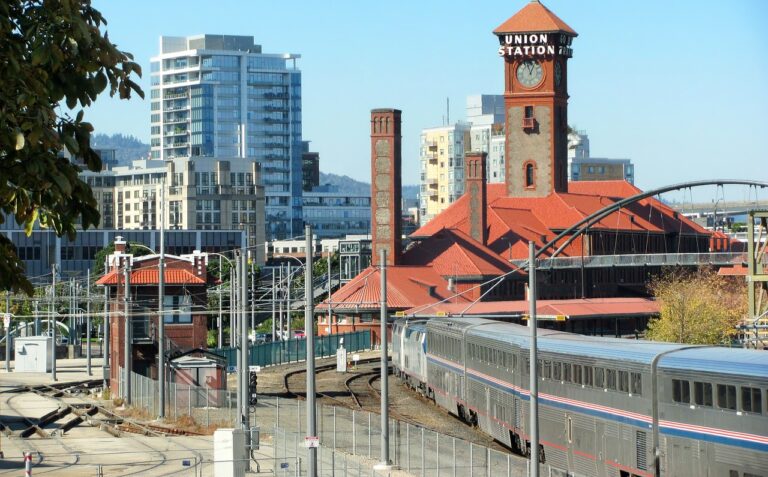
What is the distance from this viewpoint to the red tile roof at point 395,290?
120812 millimetres

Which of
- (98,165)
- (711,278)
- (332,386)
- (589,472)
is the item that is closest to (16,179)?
(98,165)

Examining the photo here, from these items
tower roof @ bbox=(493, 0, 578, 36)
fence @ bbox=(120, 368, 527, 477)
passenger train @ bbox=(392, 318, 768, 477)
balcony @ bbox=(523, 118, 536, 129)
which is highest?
tower roof @ bbox=(493, 0, 578, 36)

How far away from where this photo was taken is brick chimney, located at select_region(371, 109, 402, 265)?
131250mm

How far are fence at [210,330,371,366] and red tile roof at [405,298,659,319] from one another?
705 centimetres

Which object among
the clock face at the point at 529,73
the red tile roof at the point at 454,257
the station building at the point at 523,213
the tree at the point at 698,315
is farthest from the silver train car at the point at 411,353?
the clock face at the point at 529,73

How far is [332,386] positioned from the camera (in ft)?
249

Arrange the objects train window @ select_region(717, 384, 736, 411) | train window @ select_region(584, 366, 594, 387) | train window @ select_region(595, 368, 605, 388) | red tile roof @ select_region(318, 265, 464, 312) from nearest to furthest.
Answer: train window @ select_region(717, 384, 736, 411), train window @ select_region(595, 368, 605, 388), train window @ select_region(584, 366, 594, 387), red tile roof @ select_region(318, 265, 464, 312)

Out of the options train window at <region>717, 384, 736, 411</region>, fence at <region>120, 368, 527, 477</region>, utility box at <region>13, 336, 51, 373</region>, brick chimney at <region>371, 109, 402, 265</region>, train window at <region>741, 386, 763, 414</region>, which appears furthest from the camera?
brick chimney at <region>371, 109, 402, 265</region>

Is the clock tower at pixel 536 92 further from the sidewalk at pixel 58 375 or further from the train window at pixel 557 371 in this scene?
the train window at pixel 557 371

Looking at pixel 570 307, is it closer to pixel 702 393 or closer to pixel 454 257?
pixel 454 257

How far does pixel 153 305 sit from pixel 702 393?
170ft

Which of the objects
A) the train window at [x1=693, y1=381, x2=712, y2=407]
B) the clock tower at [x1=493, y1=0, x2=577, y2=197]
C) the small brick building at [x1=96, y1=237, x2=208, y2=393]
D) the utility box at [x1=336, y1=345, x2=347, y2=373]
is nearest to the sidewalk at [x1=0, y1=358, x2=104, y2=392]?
the small brick building at [x1=96, y1=237, x2=208, y2=393]

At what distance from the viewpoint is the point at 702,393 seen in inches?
1169

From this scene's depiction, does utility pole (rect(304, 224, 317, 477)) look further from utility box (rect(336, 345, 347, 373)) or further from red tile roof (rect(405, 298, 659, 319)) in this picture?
red tile roof (rect(405, 298, 659, 319))
